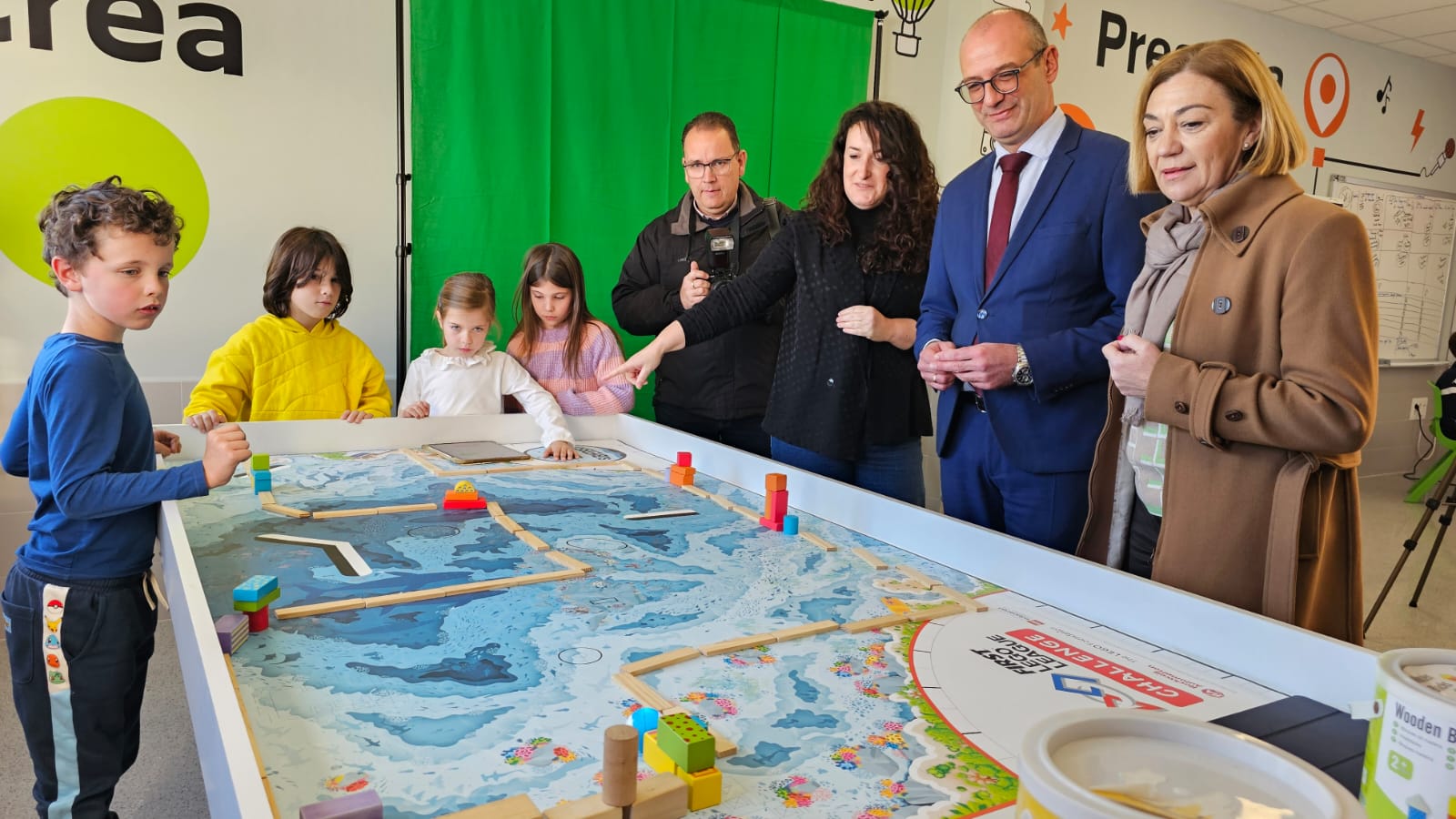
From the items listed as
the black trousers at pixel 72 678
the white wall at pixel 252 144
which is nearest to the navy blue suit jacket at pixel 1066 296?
the black trousers at pixel 72 678

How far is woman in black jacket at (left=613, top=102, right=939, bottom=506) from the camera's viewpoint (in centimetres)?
200

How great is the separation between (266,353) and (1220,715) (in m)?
2.32

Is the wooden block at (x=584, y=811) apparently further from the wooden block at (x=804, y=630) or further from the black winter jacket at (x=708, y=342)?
the black winter jacket at (x=708, y=342)

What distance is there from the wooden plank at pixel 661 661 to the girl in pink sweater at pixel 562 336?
5.63 feet

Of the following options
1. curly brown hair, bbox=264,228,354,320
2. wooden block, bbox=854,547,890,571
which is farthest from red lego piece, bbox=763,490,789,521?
curly brown hair, bbox=264,228,354,320

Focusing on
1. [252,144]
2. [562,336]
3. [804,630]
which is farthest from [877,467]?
[252,144]

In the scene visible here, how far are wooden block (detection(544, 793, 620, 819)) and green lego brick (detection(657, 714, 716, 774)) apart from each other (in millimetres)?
66

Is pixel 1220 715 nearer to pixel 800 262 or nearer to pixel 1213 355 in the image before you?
pixel 1213 355

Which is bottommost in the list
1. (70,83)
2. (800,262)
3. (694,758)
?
(694,758)

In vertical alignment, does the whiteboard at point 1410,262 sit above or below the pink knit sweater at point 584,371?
above

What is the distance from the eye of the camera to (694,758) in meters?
0.74

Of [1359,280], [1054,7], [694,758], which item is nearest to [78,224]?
[694,758]

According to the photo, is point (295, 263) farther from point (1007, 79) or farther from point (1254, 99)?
point (1254, 99)

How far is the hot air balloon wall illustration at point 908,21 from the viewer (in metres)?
3.96
